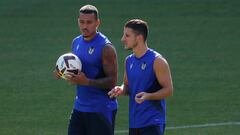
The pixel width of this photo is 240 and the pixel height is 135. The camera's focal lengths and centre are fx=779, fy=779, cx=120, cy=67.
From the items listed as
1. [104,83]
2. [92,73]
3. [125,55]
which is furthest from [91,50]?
[125,55]

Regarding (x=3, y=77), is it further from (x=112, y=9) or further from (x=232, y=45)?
(x=112, y=9)

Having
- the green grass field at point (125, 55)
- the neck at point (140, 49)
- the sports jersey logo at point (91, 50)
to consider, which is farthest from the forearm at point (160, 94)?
the green grass field at point (125, 55)

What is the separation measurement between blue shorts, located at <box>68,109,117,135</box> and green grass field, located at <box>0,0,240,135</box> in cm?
334

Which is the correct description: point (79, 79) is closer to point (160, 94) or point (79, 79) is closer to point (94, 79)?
point (94, 79)

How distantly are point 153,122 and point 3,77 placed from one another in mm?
9552

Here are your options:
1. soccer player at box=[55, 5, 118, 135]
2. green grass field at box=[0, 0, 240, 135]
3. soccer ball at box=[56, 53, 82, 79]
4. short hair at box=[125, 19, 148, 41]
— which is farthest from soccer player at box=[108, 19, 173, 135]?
green grass field at box=[0, 0, 240, 135]

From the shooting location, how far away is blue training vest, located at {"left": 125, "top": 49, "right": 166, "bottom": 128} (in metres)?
9.12

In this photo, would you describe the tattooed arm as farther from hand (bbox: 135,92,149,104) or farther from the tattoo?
hand (bbox: 135,92,149,104)

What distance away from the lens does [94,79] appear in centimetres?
982

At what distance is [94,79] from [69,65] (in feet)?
1.20

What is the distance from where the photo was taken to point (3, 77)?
1816 cm

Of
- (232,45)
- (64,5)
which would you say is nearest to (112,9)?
(64,5)

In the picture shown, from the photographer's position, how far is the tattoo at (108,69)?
978 cm

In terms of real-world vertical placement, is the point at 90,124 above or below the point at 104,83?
below
